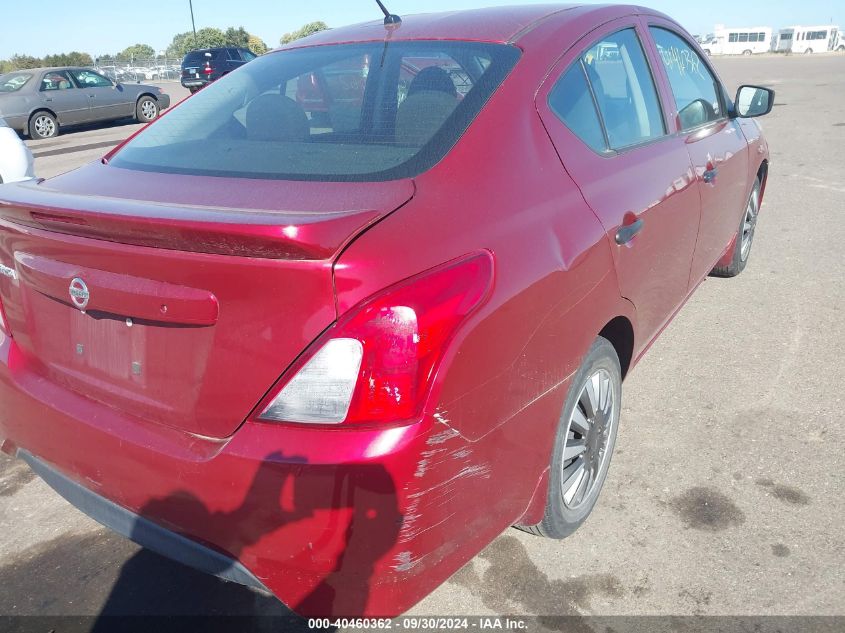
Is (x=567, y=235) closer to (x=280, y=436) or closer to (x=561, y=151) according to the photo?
(x=561, y=151)

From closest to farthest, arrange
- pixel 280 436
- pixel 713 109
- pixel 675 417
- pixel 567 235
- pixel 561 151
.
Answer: pixel 280 436
pixel 567 235
pixel 561 151
pixel 675 417
pixel 713 109

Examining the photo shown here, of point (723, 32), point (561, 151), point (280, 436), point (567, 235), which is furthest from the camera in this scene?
point (723, 32)

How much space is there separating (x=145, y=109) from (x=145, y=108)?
24 mm

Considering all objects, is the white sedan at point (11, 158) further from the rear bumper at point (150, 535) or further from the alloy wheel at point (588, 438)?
the alloy wheel at point (588, 438)

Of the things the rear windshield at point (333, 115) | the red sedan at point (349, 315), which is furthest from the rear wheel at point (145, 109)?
the red sedan at point (349, 315)

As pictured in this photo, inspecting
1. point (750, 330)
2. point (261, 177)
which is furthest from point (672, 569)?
point (750, 330)

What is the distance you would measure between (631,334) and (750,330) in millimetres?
1914

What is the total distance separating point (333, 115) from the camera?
238 cm

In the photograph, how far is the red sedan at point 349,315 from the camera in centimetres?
159

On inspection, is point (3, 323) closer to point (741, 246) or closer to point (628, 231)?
point (628, 231)

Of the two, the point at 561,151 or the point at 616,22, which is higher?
the point at 616,22

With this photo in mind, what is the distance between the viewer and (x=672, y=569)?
236 cm

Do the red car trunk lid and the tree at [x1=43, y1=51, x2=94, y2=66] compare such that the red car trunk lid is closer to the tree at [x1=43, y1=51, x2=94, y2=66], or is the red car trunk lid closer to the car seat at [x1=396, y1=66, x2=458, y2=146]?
the car seat at [x1=396, y1=66, x2=458, y2=146]

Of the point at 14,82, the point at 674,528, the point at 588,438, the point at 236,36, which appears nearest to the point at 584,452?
the point at 588,438
